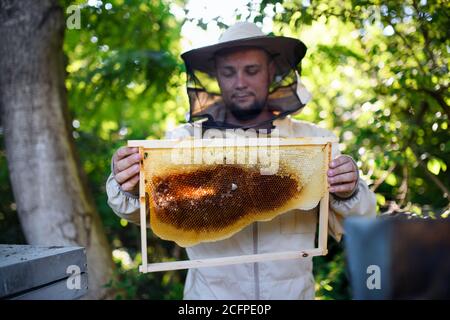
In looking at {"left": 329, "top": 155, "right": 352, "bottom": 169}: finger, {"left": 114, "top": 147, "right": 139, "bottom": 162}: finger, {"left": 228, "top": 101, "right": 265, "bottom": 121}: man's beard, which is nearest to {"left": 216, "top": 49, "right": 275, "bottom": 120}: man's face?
{"left": 228, "top": 101, "right": 265, "bottom": 121}: man's beard

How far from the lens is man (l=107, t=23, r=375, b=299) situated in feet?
7.25

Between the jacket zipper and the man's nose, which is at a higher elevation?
the man's nose

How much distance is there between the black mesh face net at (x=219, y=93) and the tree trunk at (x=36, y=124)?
1148 millimetres

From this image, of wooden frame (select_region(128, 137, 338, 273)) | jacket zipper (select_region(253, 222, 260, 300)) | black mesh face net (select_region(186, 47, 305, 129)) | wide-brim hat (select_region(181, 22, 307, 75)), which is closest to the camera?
wooden frame (select_region(128, 137, 338, 273))

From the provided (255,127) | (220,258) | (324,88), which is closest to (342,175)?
(255,127)

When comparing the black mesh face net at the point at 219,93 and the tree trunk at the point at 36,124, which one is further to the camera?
the tree trunk at the point at 36,124

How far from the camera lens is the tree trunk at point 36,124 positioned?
3098 mm

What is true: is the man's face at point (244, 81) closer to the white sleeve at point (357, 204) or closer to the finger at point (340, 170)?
the white sleeve at point (357, 204)

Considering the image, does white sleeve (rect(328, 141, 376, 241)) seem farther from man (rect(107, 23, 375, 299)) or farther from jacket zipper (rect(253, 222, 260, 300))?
jacket zipper (rect(253, 222, 260, 300))

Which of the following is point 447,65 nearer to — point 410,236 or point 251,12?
point 251,12

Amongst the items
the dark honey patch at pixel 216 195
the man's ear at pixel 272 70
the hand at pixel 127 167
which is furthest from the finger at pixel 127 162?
the man's ear at pixel 272 70
